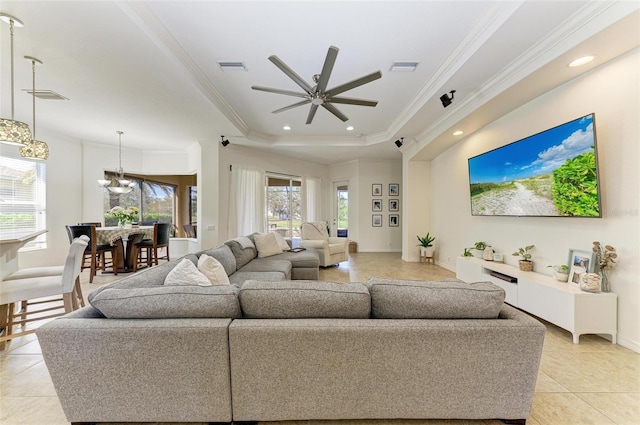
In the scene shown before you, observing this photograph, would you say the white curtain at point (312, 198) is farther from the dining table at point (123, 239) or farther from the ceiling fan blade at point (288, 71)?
the ceiling fan blade at point (288, 71)

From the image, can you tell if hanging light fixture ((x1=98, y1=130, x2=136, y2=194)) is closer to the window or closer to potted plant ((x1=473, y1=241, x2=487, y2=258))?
the window

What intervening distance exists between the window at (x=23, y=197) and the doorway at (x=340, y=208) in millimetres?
6859

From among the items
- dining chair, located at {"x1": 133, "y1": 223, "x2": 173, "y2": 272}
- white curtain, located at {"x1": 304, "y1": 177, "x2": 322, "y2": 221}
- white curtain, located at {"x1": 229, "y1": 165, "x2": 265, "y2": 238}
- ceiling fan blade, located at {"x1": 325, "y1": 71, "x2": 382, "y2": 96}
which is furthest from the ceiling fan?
white curtain, located at {"x1": 304, "y1": 177, "x2": 322, "y2": 221}

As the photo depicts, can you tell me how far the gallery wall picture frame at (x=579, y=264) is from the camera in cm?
239

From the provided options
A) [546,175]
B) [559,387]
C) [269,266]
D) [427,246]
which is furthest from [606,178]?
[269,266]

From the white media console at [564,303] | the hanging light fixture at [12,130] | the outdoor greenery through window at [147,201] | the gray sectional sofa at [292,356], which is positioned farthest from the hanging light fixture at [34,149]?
the white media console at [564,303]

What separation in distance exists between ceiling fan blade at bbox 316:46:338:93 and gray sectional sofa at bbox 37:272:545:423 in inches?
73.6

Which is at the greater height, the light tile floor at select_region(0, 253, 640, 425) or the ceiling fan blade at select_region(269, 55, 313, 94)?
the ceiling fan blade at select_region(269, 55, 313, 94)

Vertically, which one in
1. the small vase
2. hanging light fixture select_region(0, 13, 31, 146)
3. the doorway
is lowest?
the small vase

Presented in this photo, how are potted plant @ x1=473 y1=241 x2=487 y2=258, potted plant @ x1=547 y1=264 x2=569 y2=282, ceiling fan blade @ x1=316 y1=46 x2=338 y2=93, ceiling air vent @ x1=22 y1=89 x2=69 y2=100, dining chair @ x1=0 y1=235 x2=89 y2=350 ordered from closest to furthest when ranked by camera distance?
1. ceiling fan blade @ x1=316 y1=46 x2=338 y2=93
2. dining chair @ x1=0 y1=235 x2=89 y2=350
3. potted plant @ x1=547 y1=264 x2=569 y2=282
4. ceiling air vent @ x1=22 y1=89 x2=69 y2=100
5. potted plant @ x1=473 y1=241 x2=487 y2=258

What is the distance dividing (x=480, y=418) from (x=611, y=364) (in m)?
1.63

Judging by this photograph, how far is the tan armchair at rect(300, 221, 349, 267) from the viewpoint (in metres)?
Result: 5.18

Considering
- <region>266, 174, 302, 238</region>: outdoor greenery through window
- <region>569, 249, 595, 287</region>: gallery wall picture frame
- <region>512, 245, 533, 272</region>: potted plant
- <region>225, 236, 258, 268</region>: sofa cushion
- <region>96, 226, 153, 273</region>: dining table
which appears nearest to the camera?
<region>569, 249, 595, 287</region>: gallery wall picture frame

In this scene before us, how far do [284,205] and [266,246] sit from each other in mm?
3237
